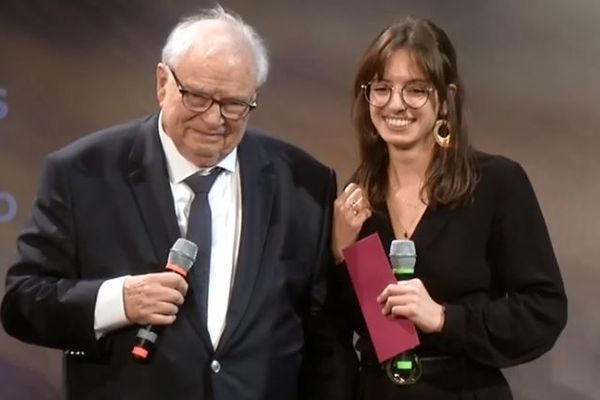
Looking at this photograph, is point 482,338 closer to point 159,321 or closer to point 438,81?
point 438,81

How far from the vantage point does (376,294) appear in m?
1.96

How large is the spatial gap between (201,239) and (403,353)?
0.52 m

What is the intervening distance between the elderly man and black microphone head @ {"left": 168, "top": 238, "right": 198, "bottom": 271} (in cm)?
3

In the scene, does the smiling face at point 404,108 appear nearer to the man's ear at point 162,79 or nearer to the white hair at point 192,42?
the white hair at point 192,42

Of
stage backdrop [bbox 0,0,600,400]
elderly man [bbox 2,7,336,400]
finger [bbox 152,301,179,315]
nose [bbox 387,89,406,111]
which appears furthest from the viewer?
stage backdrop [bbox 0,0,600,400]

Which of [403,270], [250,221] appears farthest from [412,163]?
[250,221]

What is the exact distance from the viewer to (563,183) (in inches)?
111

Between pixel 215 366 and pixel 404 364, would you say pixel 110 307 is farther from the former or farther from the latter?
pixel 404 364

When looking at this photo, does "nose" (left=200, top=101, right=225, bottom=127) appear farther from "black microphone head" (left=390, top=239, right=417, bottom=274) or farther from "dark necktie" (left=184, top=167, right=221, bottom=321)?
"black microphone head" (left=390, top=239, right=417, bottom=274)

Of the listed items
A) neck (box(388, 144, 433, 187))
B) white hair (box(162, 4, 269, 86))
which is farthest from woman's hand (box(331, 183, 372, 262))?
white hair (box(162, 4, 269, 86))

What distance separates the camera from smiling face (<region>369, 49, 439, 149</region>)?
2.03 metres

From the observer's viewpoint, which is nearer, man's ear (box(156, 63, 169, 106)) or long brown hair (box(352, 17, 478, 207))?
man's ear (box(156, 63, 169, 106))

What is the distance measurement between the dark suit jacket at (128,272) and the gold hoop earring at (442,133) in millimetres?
439

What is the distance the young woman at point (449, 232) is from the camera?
1990 mm
